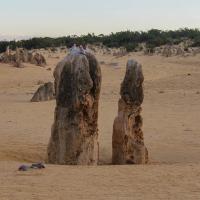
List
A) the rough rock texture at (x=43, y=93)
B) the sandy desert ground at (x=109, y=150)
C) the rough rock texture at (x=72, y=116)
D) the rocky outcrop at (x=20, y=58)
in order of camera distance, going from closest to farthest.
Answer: the sandy desert ground at (x=109, y=150) < the rough rock texture at (x=72, y=116) < the rough rock texture at (x=43, y=93) < the rocky outcrop at (x=20, y=58)

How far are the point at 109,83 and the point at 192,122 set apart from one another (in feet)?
41.3

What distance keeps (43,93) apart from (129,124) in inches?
424

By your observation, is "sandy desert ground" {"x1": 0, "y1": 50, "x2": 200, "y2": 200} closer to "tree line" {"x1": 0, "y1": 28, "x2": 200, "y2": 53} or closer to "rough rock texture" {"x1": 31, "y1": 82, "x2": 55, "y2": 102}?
"rough rock texture" {"x1": 31, "y1": 82, "x2": 55, "y2": 102}

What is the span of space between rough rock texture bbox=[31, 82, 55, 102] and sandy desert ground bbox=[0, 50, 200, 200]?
0.71 metres

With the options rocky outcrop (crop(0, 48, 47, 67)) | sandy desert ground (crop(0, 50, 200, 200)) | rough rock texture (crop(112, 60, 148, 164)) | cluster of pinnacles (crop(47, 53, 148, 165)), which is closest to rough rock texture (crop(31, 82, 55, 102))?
sandy desert ground (crop(0, 50, 200, 200))

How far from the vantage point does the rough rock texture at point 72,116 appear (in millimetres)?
9539

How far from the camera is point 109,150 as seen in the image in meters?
11.6

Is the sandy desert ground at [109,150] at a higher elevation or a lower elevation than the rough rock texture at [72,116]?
lower

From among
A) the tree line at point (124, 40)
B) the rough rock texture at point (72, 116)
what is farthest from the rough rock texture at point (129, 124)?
the tree line at point (124, 40)

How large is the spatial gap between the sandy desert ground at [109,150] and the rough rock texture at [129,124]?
334mm

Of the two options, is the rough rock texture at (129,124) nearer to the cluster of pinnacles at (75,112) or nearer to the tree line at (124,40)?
the cluster of pinnacles at (75,112)

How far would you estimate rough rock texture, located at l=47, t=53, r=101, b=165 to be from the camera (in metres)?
9.54

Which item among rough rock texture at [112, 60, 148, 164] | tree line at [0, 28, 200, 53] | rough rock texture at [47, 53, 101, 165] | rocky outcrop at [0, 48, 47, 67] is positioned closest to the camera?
rough rock texture at [47, 53, 101, 165]

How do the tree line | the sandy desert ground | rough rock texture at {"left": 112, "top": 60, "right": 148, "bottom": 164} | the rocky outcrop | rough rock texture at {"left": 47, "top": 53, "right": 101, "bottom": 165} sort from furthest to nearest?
the tree line < the rocky outcrop < rough rock texture at {"left": 112, "top": 60, "right": 148, "bottom": 164} < rough rock texture at {"left": 47, "top": 53, "right": 101, "bottom": 165} < the sandy desert ground
